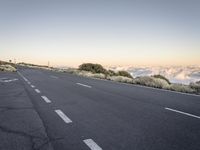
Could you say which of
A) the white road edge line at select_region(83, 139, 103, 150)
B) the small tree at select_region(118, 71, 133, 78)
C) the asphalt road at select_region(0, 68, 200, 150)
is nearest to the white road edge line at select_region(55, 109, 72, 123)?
the asphalt road at select_region(0, 68, 200, 150)

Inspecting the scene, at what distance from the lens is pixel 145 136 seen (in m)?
4.67

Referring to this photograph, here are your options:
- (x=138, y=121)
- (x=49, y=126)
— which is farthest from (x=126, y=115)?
(x=49, y=126)

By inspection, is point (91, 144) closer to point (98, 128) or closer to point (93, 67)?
point (98, 128)

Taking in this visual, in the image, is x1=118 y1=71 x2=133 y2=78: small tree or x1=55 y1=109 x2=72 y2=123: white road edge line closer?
x1=55 y1=109 x2=72 y2=123: white road edge line

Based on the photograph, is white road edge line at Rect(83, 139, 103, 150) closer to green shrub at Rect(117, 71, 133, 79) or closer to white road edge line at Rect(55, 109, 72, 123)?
white road edge line at Rect(55, 109, 72, 123)

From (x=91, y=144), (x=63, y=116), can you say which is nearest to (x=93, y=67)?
(x=63, y=116)

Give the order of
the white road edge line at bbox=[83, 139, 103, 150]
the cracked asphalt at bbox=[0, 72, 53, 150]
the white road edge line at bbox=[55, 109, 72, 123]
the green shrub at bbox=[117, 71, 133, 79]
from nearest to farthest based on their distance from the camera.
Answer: the white road edge line at bbox=[83, 139, 103, 150] < the cracked asphalt at bbox=[0, 72, 53, 150] < the white road edge line at bbox=[55, 109, 72, 123] < the green shrub at bbox=[117, 71, 133, 79]

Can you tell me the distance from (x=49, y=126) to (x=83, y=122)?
0.87 metres

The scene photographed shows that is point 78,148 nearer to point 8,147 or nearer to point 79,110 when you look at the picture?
point 8,147

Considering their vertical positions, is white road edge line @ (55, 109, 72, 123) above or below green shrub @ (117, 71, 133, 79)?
above

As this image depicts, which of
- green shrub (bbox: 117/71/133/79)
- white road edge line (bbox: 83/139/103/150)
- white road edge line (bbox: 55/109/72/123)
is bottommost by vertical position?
green shrub (bbox: 117/71/133/79)

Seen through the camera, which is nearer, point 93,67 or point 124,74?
point 124,74

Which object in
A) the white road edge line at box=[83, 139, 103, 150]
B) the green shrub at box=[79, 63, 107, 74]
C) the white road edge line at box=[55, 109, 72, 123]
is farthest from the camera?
the green shrub at box=[79, 63, 107, 74]

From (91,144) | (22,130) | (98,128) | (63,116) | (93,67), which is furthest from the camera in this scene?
(93,67)
